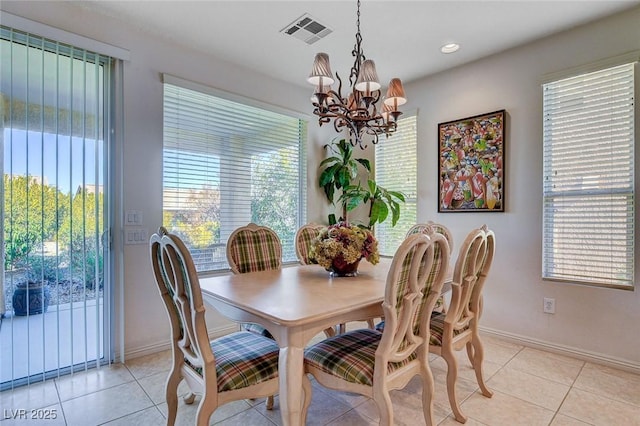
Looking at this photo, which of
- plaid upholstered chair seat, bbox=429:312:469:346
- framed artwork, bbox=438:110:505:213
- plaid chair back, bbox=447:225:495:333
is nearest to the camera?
plaid chair back, bbox=447:225:495:333

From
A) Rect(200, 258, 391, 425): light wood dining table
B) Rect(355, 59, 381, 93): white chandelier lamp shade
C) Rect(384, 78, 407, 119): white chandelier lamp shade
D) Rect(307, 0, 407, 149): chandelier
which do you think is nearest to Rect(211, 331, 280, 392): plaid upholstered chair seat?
Rect(200, 258, 391, 425): light wood dining table

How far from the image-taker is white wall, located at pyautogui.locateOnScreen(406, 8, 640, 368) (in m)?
2.51

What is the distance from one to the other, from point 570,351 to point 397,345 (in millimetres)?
2196

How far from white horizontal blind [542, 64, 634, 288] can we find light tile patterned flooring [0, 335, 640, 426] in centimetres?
83

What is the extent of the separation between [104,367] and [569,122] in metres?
4.25

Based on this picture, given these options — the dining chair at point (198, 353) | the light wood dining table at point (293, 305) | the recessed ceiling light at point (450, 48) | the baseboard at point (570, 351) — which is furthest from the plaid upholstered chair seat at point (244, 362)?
the recessed ceiling light at point (450, 48)

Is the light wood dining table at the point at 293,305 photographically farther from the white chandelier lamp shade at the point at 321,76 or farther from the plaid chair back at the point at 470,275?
the white chandelier lamp shade at the point at 321,76

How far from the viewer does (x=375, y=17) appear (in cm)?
252

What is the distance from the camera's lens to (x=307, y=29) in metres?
2.70

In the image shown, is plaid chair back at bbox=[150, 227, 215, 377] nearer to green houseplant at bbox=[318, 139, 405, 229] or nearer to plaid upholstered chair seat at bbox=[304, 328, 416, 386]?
plaid upholstered chair seat at bbox=[304, 328, 416, 386]

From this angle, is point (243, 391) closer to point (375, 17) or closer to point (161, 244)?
point (161, 244)

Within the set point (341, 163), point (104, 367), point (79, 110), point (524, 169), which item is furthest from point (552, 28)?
point (104, 367)

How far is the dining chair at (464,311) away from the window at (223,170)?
2.15 m

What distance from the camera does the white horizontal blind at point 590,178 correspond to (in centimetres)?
249
